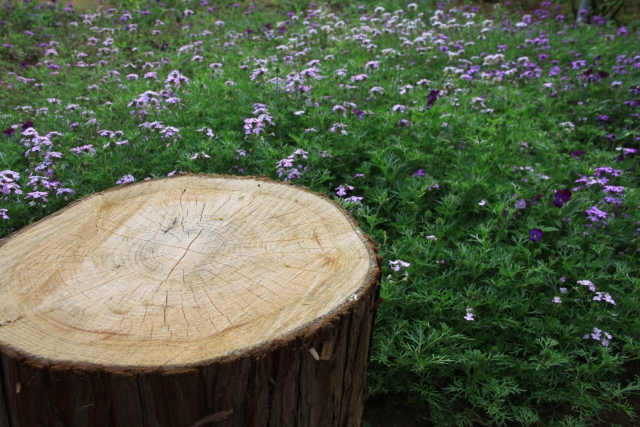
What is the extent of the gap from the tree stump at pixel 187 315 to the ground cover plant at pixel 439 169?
0.82 m

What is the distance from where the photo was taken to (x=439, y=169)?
385 cm

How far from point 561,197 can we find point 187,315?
2.61 metres

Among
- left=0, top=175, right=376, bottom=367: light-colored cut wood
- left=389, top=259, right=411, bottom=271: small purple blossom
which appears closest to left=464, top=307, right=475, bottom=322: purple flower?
left=389, top=259, right=411, bottom=271: small purple blossom

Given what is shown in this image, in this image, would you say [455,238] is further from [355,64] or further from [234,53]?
[234,53]

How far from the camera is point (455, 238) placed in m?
3.29

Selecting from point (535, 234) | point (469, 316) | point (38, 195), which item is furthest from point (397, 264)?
point (38, 195)

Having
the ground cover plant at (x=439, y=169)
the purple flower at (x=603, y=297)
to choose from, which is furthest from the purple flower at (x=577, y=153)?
the purple flower at (x=603, y=297)

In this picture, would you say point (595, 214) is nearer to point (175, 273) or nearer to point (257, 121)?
Answer: point (257, 121)

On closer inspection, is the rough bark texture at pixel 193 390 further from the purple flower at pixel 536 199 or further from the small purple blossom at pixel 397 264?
the purple flower at pixel 536 199

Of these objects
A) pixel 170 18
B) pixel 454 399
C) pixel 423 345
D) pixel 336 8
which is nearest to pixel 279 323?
pixel 423 345

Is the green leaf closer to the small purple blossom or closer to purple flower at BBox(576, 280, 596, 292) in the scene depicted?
purple flower at BBox(576, 280, 596, 292)

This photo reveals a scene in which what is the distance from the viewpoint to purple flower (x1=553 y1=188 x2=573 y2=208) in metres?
3.34

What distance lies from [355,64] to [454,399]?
3.78 meters

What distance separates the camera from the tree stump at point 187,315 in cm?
152
